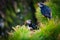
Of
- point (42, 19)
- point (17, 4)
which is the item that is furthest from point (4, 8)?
point (42, 19)

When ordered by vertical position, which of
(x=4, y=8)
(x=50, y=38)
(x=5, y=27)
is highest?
(x=4, y=8)

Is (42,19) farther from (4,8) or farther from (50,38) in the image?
(4,8)

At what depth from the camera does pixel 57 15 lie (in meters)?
0.52

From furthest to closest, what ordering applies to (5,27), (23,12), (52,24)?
(23,12), (5,27), (52,24)

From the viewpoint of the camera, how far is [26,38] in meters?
0.50

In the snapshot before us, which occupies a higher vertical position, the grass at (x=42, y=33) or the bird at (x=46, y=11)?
the bird at (x=46, y=11)

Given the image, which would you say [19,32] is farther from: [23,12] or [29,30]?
[23,12]

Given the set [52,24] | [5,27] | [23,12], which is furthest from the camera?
[23,12]

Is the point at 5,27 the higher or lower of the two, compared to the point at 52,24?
higher

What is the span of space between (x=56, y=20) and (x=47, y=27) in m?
0.03

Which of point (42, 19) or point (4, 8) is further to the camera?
point (4, 8)

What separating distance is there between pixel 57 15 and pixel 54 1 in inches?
1.3

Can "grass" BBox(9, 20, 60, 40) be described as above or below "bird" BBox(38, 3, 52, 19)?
below

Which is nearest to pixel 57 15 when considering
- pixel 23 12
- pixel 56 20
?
pixel 56 20
